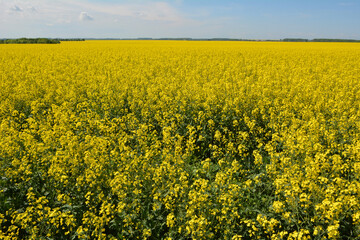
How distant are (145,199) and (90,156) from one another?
1.71 m

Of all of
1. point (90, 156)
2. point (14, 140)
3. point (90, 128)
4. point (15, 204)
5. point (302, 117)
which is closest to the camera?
point (15, 204)

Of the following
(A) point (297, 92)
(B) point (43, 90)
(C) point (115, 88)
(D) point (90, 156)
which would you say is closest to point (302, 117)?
(A) point (297, 92)

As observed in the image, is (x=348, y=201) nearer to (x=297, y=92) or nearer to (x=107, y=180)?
(x=107, y=180)

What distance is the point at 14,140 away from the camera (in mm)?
5945

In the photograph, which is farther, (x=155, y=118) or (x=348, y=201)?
(x=155, y=118)

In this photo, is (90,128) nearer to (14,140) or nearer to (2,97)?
(14,140)

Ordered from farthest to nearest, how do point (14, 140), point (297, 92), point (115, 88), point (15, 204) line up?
point (115, 88), point (297, 92), point (14, 140), point (15, 204)

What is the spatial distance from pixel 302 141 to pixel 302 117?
2.91m

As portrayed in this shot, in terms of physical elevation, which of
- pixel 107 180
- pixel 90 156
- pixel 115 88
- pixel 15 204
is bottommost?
pixel 15 204

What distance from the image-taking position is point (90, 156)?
514 centimetres

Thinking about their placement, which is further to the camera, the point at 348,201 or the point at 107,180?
the point at 107,180

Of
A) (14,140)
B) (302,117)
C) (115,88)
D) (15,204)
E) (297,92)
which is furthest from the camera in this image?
(115,88)

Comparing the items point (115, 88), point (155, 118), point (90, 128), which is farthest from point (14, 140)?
point (115, 88)

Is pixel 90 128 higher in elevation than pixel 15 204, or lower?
higher
